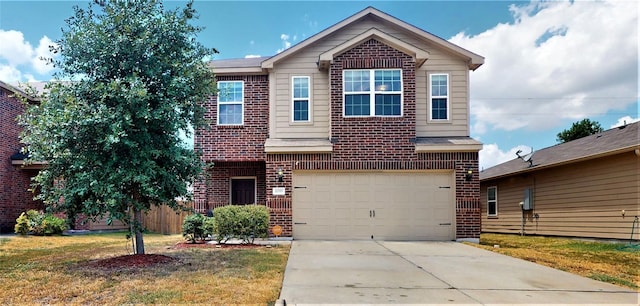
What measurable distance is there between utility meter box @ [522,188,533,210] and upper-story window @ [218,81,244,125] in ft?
38.3

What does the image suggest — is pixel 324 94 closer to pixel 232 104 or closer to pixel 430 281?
pixel 232 104

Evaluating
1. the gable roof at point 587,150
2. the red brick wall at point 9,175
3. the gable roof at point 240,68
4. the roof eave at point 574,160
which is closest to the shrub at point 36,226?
the red brick wall at point 9,175

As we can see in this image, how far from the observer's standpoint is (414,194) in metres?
12.9

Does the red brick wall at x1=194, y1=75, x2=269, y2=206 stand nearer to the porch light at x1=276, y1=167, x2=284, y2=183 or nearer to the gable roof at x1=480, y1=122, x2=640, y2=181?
the porch light at x1=276, y1=167, x2=284, y2=183

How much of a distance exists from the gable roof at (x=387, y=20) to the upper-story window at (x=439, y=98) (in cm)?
89

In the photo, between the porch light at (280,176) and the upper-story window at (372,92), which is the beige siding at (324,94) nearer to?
the upper-story window at (372,92)

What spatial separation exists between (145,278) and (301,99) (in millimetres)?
8028

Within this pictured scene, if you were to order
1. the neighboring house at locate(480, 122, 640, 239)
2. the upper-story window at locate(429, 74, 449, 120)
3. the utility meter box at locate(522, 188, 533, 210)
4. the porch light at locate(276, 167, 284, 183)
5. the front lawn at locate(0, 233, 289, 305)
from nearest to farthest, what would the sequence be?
the front lawn at locate(0, 233, 289, 305)
the neighboring house at locate(480, 122, 640, 239)
the porch light at locate(276, 167, 284, 183)
the upper-story window at locate(429, 74, 449, 120)
the utility meter box at locate(522, 188, 533, 210)

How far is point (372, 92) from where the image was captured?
1290cm

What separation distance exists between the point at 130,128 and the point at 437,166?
28.0ft

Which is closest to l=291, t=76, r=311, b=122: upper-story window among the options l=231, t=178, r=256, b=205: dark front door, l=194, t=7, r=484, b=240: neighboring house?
l=194, t=7, r=484, b=240: neighboring house

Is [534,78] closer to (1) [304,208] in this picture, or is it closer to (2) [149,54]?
(1) [304,208]

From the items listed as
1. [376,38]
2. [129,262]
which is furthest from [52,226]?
[376,38]

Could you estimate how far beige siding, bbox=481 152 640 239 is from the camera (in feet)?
40.5
